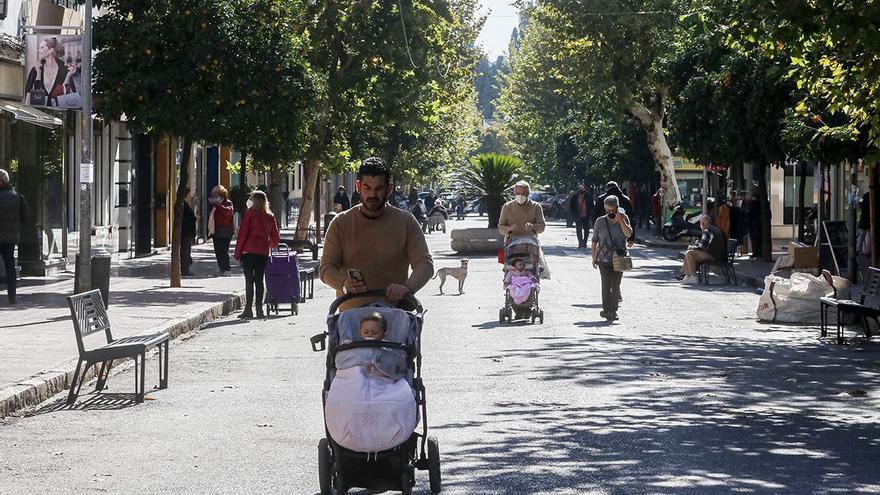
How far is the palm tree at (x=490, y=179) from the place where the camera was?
147 feet

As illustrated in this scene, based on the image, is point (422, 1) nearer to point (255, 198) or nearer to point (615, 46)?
point (615, 46)

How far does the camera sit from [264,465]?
9148 mm

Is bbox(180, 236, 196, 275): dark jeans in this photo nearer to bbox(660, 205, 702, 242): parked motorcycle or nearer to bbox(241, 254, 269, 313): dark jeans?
bbox(241, 254, 269, 313): dark jeans

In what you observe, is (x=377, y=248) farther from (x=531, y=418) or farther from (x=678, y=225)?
(x=678, y=225)

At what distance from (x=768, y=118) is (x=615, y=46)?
19.1 meters

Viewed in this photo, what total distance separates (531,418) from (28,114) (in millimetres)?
18432

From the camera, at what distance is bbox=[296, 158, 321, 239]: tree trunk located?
4266 centimetres

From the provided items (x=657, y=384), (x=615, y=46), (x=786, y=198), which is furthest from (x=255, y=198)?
(x=786, y=198)

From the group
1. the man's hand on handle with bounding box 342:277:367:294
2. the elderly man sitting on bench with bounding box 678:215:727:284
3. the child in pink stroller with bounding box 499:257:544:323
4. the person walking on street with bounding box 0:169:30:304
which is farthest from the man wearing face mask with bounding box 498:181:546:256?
the man's hand on handle with bounding box 342:277:367:294

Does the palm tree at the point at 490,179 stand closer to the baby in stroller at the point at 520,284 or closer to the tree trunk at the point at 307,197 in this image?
the tree trunk at the point at 307,197

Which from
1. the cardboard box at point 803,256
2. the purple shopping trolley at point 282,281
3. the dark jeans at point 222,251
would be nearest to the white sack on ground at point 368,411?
the purple shopping trolley at point 282,281

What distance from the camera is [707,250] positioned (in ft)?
99.4

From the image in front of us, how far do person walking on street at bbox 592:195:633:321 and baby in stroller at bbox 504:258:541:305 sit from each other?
3.83ft

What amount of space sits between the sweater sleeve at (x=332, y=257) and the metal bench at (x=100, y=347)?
15.1 feet
